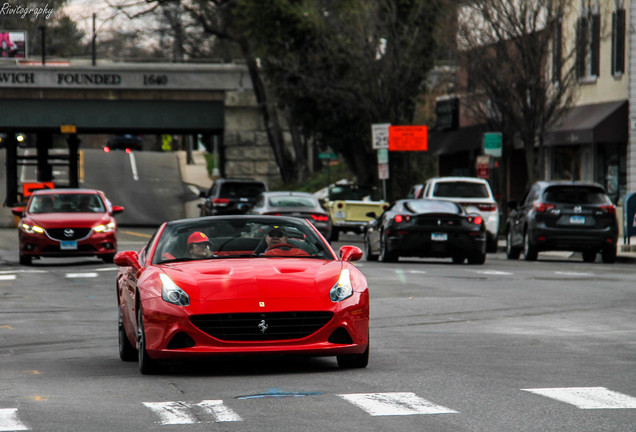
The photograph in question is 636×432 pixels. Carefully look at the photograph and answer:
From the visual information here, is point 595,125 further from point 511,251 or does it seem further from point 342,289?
point 342,289

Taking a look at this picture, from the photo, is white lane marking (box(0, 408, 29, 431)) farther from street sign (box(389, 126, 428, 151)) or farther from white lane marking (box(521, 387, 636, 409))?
street sign (box(389, 126, 428, 151))

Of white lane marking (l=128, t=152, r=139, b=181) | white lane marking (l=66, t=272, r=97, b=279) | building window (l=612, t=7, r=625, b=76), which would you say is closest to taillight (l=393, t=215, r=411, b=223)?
white lane marking (l=66, t=272, r=97, b=279)

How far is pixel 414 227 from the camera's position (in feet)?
85.5

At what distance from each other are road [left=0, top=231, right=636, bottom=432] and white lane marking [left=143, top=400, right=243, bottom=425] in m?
0.01

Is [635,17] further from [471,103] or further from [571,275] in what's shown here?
[571,275]

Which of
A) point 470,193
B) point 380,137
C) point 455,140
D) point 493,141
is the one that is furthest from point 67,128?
point 470,193

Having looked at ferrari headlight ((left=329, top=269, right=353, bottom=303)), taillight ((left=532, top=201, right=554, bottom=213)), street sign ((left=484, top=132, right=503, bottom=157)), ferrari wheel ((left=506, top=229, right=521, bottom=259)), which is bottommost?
ferrari wheel ((left=506, top=229, right=521, bottom=259))

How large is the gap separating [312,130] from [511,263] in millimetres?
24301

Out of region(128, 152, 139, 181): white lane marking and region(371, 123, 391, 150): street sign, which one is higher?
region(371, 123, 391, 150): street sign

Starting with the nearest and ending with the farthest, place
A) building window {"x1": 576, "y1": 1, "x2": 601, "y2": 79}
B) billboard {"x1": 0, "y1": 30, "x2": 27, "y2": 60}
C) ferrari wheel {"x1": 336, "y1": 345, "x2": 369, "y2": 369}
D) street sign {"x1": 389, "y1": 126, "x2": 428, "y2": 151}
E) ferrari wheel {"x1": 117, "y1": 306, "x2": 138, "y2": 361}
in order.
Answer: ferrari wheel {"x1": 336, "y1": 345, "x2": 369, "y2": 369} → ferrari wheel {"x1": 117, "y1": 306, "x2": 138, "y2": 361} → building window {"x1": 576, "y1": 1, "x2": 601, "y2": 79} → street sign {"x1": 389, "y1": 126, "x2": 428, "y2": 151} → billboard {"x1": 0, "y1": 30, "x2": 27, "y2": 60}

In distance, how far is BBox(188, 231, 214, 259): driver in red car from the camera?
434 inches

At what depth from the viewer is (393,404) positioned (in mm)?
8609

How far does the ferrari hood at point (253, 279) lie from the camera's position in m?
9.95

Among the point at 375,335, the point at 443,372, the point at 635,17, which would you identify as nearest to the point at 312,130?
the point at 635,17
